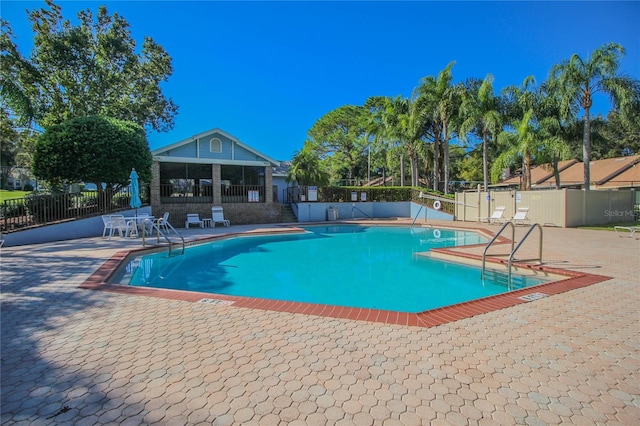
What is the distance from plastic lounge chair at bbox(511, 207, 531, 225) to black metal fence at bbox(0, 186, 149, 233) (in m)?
19.4

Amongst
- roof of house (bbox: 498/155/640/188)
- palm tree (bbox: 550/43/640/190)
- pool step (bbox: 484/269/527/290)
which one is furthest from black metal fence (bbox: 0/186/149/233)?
roof of house (bbox: 498/155/640/188)

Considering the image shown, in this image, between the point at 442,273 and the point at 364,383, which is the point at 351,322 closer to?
the point at 364,383

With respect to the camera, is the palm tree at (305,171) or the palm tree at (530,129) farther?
the palm tree at (305,171)

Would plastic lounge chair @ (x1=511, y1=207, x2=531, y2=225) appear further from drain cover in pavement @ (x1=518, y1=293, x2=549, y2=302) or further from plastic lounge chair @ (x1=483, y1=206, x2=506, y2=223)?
drain cover in pavement @ (x1=518, y1=293, x2=549, y2=302)

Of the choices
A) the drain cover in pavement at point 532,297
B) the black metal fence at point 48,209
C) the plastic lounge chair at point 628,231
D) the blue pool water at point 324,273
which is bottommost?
the blue pool water at point 324,273

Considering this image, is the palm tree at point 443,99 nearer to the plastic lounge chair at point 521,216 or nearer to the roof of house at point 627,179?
the plastic lounge chair at point 521,216

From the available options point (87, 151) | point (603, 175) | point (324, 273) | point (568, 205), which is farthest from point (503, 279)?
point (603, 175)

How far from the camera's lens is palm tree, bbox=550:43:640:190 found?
18688 millimetres

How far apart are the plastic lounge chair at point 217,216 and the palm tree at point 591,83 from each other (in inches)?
863

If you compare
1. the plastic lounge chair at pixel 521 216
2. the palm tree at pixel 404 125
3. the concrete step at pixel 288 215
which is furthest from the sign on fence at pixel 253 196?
the plastic lounge chair at pixel 521 216

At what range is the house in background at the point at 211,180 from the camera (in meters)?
18.5

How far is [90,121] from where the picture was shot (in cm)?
1359

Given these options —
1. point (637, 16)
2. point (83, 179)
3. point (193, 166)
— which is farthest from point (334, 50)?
point (83, 179)

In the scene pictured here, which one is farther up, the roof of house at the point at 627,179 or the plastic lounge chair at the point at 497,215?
the roof of house at the point at 627,179
